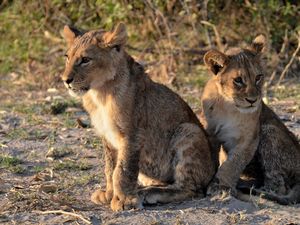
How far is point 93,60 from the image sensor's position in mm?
5938

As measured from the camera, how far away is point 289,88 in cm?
1064

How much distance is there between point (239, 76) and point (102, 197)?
1511 millimetres

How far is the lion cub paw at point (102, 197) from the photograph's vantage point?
6.12 m

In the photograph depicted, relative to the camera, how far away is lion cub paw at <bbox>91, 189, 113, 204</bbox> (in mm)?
6117

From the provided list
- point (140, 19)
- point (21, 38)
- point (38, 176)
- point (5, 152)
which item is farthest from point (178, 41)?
point (38, 176)

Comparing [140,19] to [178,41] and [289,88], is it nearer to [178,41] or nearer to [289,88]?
[178,41]

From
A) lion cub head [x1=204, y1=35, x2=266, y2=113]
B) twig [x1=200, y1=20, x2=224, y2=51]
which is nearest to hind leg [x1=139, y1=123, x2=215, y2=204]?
lion cub head [x1=204, y1=35, x2=266, y2=113]

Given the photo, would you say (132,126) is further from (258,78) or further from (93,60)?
(258,78)

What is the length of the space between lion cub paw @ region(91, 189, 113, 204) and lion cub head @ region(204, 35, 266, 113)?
1320 millimetres

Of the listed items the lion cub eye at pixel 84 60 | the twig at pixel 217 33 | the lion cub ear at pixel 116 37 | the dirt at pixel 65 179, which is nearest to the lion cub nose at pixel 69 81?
the lion cub eye at pixel 84 60

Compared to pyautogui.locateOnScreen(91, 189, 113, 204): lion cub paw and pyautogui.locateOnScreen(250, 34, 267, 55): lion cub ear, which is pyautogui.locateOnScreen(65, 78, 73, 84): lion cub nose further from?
pyautogui.locateOnScreen(250, 34, 267, 55): lion cub ear

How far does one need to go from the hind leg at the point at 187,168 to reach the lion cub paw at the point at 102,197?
277 mm

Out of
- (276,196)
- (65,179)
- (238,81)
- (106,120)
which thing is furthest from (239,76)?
(65,179)

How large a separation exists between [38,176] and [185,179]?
4.91ft
